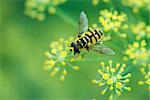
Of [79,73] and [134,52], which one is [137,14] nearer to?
[134,52]

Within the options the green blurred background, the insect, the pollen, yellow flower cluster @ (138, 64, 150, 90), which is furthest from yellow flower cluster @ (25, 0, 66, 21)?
the pollen

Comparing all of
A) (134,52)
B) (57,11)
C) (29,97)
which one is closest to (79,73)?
(29,97)

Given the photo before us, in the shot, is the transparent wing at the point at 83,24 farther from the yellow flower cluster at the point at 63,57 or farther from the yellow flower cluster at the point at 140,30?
the yellow flower cluster at the point at 140,30

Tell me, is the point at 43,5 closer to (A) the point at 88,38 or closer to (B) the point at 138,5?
(B) the point at 138,5

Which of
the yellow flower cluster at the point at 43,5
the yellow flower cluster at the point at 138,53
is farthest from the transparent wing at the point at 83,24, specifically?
the yellow flower cluster at the point at 43,5

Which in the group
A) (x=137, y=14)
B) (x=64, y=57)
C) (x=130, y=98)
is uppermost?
(x=137, y=14)

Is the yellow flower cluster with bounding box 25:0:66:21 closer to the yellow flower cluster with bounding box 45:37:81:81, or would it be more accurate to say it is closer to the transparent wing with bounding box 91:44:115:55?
the yellow flower cluster with bounding box 45:37:81:81
